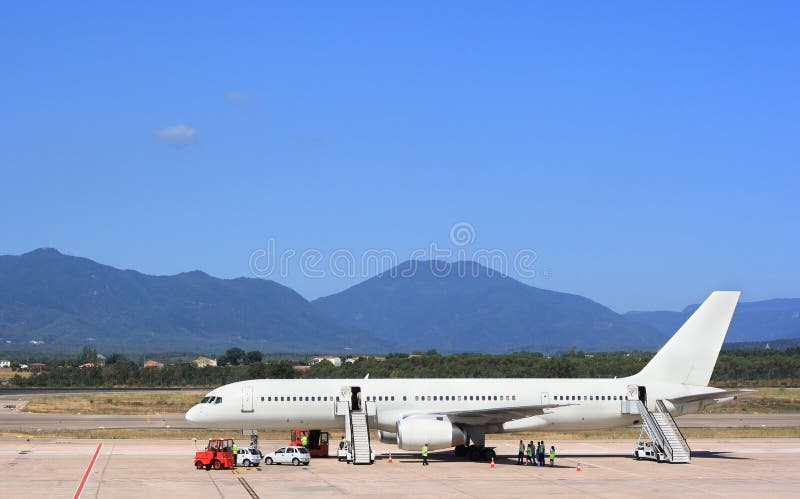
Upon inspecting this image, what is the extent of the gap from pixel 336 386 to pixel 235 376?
61083mm

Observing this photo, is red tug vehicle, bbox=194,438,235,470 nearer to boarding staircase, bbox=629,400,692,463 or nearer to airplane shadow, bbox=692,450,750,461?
boarding staircase, bbox=629,400,692,463

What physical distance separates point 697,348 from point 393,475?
65.0 ft

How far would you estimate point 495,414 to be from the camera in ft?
165

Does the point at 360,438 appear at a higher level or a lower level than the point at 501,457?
higher

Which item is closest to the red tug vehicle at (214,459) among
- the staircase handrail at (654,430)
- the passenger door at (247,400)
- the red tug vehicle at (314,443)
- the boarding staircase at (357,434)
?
the passenger door at (247,400)

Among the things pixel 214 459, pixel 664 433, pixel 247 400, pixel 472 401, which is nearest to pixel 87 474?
pixel 214 459

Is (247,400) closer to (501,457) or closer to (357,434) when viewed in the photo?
(357,434)

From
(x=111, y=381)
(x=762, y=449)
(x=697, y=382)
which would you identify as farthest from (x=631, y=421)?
(x=111, y=381)

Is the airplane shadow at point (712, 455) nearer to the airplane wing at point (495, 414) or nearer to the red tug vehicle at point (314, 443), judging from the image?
the airplane wing at point (495, 414)

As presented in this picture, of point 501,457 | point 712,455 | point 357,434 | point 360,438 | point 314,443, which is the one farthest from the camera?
point 712,455

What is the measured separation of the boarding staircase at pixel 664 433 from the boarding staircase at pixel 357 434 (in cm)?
1404

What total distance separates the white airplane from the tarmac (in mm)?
1848

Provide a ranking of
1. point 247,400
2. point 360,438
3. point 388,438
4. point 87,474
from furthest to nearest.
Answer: point 247,400, point 388,438, point 360,438, point 87,474

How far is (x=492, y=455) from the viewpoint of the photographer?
50.8 meters
